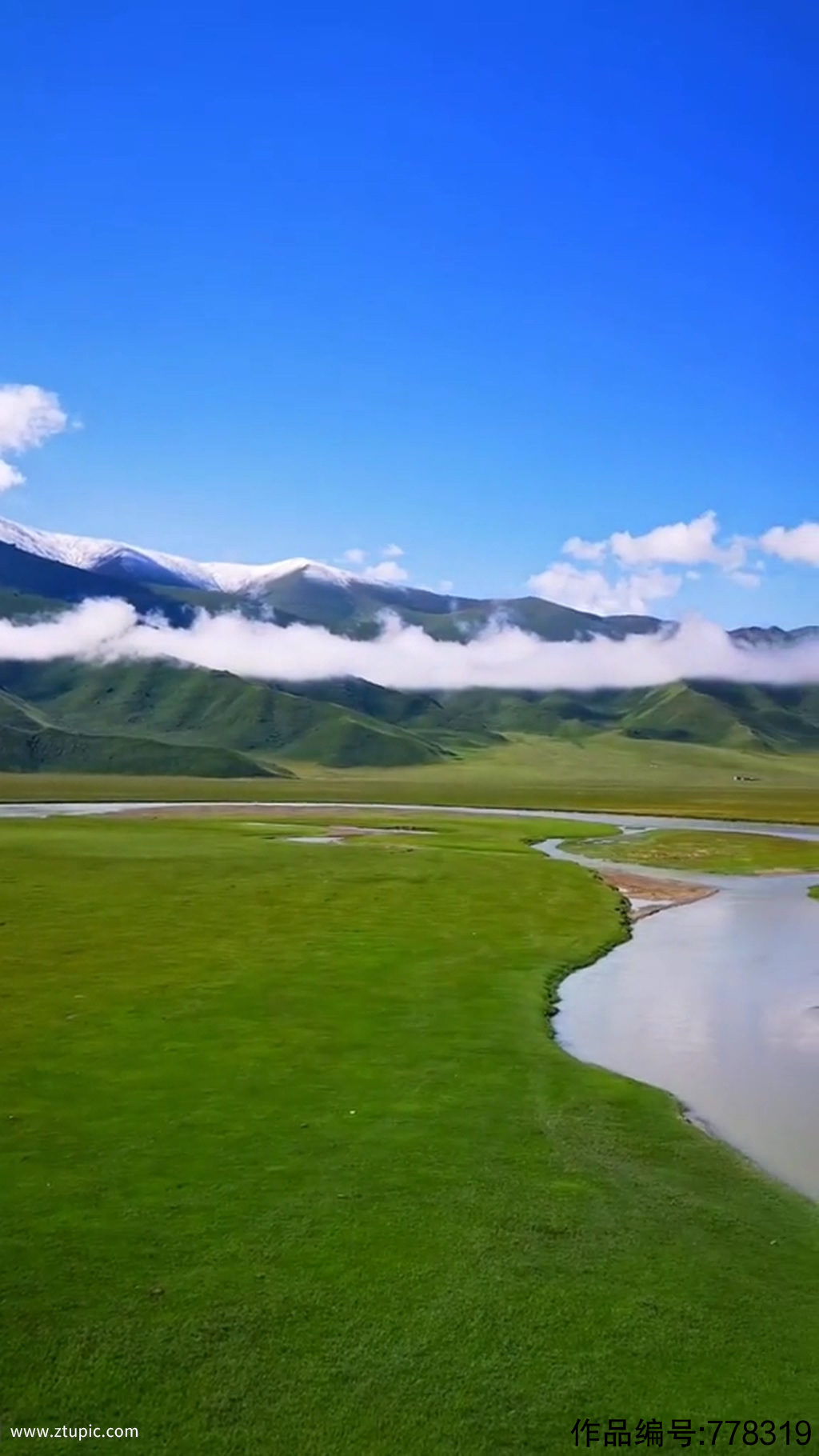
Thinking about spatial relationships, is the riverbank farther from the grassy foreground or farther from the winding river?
the grassy foreground

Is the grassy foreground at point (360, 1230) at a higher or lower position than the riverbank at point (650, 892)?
higher

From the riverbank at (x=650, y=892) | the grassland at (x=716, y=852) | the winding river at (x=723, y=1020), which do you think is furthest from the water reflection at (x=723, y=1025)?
the grassland at (x=716, y=852)

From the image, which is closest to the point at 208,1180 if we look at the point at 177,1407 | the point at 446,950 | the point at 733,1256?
the point at 177,1407

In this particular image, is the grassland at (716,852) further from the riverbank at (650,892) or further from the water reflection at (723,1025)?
the water reflection at (723,1025)

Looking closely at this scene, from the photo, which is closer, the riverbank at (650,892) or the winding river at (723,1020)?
the winding river at (723,1020)

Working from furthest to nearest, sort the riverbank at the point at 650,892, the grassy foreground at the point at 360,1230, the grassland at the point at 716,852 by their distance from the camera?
the grassland at the point at 716,852
the riverbank at the point at 650,892
the grassy foreground at the point at 360,1230

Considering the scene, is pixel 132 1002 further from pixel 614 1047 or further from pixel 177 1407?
pixel 177 1407

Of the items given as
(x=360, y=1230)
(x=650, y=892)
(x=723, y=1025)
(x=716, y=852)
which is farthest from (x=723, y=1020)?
(x=716, y=852)
